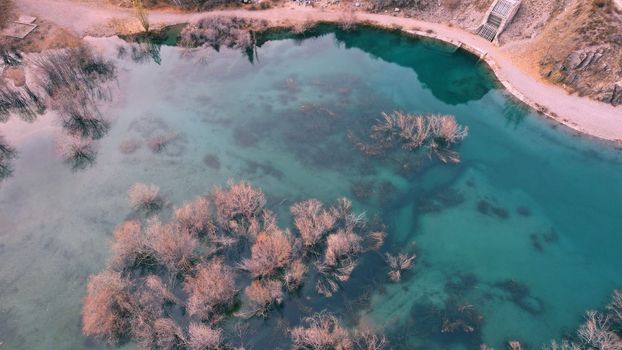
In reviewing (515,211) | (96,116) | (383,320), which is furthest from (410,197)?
(96,116)

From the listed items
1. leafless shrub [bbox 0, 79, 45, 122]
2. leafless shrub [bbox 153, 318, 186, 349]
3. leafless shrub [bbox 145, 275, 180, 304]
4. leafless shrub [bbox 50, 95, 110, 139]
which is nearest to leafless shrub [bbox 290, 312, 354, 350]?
leafless shrub [bbox 153, 318, 186, 349]

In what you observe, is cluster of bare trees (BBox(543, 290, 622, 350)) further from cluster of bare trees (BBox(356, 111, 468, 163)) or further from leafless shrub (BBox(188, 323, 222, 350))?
leafless shrub (BBox(188, 323, 222, 350))

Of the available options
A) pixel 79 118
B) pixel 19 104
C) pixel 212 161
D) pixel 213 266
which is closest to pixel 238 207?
pixel 213 266

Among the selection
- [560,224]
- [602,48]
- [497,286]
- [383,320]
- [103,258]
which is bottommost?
[103,258]

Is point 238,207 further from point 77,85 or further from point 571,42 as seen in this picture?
point 571,42

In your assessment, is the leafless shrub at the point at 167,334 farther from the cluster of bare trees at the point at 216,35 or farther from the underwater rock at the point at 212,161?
the cluster of bare trees at the point at 216,35

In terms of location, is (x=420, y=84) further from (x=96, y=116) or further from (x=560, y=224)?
(x=96, y=116)

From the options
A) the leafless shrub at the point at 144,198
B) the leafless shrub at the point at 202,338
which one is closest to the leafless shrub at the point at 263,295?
the leafless shrub at the point at 202,338
